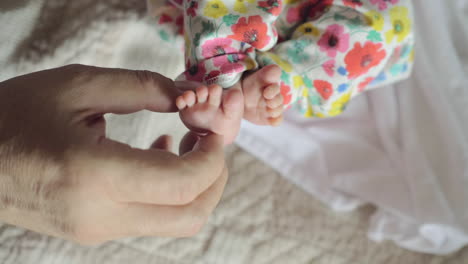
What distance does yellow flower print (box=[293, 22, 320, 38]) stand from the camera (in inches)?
25.3

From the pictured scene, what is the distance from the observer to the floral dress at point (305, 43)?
559 millimetres

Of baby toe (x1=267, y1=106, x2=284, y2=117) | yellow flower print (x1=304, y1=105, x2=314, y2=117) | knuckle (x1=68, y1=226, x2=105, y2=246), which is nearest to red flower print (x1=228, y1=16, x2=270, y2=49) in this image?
baby toe (x1=267, y1=106, x2=284, y2=117)

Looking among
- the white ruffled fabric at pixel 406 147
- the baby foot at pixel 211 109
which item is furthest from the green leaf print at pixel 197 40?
the white ruffled fabric at pixel 406 147

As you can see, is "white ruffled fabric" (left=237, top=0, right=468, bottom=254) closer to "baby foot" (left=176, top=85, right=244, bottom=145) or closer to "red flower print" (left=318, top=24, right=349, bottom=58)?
"red flower print" (left=318, top=24, right=349, bottom=58)

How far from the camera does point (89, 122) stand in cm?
39

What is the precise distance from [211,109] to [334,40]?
0.28 metres

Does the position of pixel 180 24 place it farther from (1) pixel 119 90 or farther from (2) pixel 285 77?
(1) pixel 119 90

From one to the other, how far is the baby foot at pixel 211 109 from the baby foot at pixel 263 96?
0.20 feet

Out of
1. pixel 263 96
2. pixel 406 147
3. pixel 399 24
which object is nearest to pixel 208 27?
pixel 263 96

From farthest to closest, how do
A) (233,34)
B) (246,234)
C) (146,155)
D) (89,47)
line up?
(246,234) → (89,47) → (233,34) → (146,155)

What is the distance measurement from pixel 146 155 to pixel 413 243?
664mm

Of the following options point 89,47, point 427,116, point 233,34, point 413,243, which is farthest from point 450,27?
point 89,47

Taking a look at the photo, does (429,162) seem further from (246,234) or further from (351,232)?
(246,234)

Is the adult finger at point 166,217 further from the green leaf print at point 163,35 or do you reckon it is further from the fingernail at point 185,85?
the green leaf print at point 163,35
